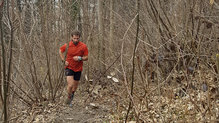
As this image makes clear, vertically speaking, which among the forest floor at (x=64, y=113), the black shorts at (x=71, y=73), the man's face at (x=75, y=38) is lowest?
the forest floor at (x=64, y=113)

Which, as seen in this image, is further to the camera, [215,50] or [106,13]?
[106,13]

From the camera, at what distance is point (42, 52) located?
717cm

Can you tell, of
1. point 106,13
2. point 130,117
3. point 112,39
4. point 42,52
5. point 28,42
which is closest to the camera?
point 130,117

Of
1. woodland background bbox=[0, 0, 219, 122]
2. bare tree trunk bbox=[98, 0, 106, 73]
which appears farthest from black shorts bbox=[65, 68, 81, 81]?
bare tree trunk bbox=[98, 0, 106, 73]

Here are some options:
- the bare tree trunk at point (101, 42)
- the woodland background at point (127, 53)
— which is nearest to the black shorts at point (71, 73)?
the woodland background at point (127, 53)

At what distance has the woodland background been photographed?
13.1 ft

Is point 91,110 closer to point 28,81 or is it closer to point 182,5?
point 28,81

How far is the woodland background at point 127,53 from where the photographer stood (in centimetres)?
400

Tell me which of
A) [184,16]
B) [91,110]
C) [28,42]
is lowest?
[91,110]

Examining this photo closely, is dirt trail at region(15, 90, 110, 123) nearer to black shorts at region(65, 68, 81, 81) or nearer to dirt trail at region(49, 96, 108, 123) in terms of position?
dirt trail at region(49, 96, 108, 123)

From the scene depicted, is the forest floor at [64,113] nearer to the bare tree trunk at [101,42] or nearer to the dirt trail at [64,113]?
the dirt trail at [64,113]

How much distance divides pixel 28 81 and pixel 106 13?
4.52m

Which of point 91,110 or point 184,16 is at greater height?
point 184,16

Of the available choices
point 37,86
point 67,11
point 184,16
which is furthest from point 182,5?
point 37,86
